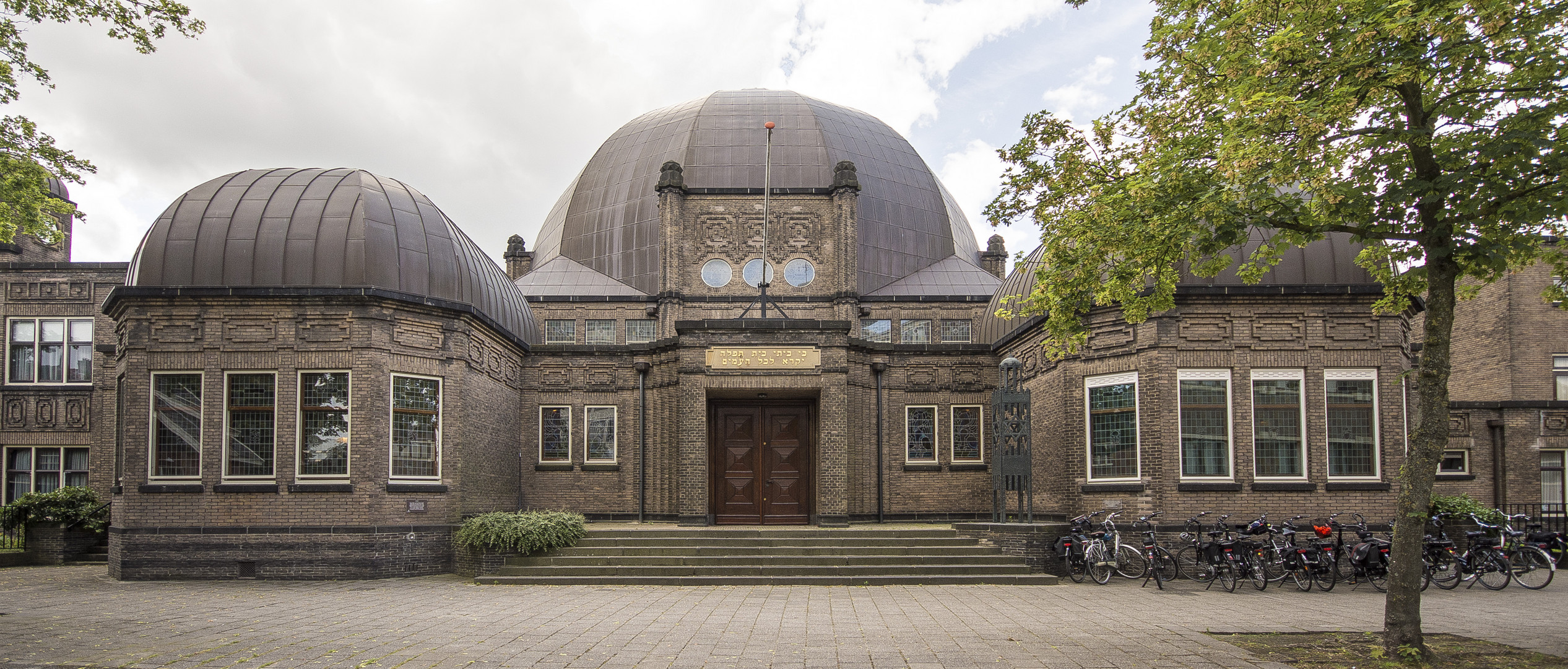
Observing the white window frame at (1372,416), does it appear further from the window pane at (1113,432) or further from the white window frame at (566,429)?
the white window frame at (566,429)

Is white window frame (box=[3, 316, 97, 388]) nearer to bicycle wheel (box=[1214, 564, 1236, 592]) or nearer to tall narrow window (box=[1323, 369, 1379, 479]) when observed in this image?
bicycle wheel (box=[1214, 564, 1236, 592])

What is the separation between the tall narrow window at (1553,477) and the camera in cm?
2173

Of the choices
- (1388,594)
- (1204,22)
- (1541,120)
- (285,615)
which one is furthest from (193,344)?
(1541,120)

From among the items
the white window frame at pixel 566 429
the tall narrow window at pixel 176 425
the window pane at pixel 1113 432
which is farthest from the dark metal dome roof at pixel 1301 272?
the tall narrow window at pixel 176 425

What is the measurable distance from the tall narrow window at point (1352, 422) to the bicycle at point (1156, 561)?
3.39 metres

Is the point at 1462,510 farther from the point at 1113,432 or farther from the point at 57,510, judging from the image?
the point at 57,510

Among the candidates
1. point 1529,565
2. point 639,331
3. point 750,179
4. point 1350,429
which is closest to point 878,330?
point 750,179

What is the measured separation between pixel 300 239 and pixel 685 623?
10.2 m

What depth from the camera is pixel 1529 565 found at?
1515 centimetres

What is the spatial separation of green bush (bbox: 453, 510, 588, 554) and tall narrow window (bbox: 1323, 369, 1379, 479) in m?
12.7

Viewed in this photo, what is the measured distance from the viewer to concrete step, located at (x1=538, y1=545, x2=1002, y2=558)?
16750 millimetres

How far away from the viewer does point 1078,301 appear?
456 inches

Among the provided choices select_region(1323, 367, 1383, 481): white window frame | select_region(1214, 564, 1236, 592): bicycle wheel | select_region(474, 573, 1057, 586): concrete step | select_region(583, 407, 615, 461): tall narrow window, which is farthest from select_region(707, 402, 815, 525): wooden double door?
select_region(1323, 367, 1383, 481): white window frame

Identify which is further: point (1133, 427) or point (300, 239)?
point (1133, 427)
